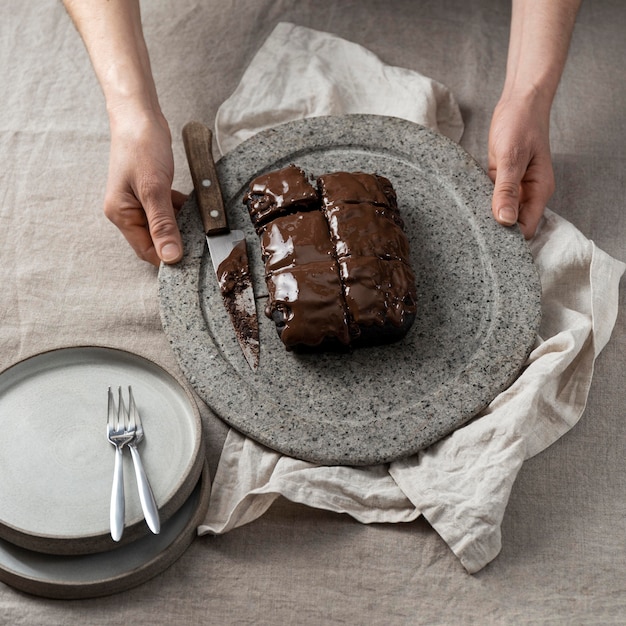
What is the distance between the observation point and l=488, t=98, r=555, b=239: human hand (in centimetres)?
273

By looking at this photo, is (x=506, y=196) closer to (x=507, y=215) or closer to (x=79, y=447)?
(x=507, y=215)

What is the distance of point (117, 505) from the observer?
1.98m

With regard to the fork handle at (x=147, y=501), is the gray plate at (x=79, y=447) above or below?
below

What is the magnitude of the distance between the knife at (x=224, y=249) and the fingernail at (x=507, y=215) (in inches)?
32.9

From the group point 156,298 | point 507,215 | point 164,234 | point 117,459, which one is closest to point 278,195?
point 164,234

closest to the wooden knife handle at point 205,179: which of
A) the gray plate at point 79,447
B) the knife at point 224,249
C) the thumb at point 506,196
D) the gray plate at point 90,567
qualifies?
the knife at point 224,249

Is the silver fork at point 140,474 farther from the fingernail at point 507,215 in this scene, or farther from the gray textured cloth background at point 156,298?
the fingernail at point 507,215

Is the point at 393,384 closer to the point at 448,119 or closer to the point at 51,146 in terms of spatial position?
the point at 448,119

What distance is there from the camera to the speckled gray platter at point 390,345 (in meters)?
2.33

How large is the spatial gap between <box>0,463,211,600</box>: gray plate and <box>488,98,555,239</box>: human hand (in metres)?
1.47

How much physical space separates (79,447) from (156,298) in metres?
0.68

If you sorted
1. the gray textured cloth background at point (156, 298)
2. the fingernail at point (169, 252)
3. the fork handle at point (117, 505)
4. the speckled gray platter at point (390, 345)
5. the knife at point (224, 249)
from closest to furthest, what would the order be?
the fork handle at point (117, 505) → the gray textured cloth background at point (156, 298) → the speckled gray platter at point (390, 345) → the knife at point (224, 249) → the fingernail at point (169, 252)

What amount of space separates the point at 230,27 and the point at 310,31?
37 cm

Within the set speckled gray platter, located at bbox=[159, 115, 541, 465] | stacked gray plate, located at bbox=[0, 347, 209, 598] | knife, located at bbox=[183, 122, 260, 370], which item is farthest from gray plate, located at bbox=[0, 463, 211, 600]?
knife, located at bbox=[183, 122, 260, 370]
